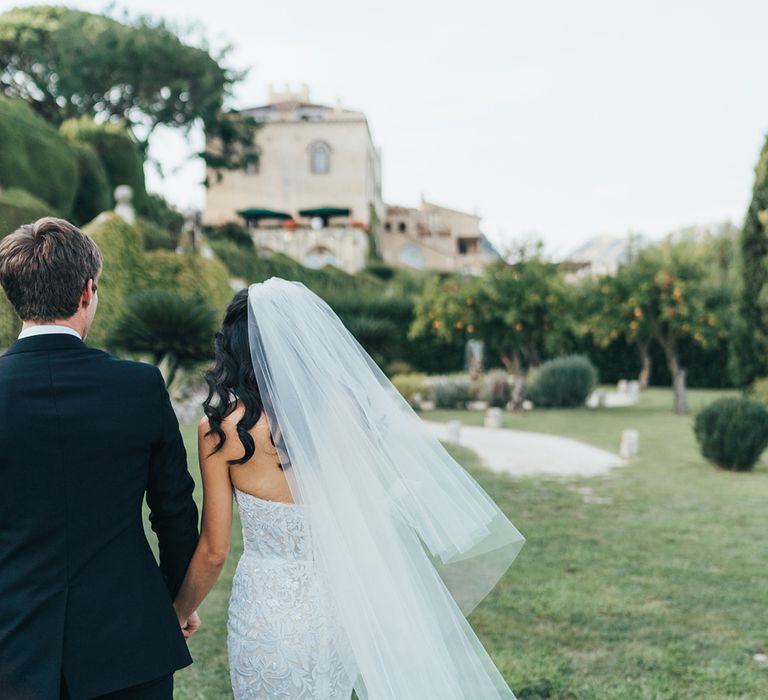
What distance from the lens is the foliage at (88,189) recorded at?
16531mm

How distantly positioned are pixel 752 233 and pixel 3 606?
19629 mm

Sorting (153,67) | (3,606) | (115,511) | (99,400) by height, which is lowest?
(3,606)

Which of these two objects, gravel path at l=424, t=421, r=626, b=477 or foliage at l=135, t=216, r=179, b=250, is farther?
foliage at l=135, t=216, r=179, b=250

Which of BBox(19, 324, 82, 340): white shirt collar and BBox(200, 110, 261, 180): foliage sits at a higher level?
BBox(200, 110, 261, 180): foliage

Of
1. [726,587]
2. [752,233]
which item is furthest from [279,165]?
[726,587]

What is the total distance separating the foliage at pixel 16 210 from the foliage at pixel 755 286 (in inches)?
596

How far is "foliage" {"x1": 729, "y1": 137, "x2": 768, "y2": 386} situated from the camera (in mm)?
18281

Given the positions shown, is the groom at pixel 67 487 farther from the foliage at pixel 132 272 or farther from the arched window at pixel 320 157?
the arched window at pixel 320 157

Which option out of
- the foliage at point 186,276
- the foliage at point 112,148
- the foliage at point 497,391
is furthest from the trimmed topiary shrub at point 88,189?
the foliage at point 497,391

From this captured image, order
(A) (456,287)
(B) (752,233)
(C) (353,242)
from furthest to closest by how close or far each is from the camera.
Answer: (C) (353,242), (A) (456,287), (B) (752,233)

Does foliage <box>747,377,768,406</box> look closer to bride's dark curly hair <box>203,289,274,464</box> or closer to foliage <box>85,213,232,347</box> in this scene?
foliage <box>85,213,232,347</box>

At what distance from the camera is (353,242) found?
149ft

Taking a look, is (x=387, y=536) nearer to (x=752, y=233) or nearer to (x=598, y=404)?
(x=752, y=233)

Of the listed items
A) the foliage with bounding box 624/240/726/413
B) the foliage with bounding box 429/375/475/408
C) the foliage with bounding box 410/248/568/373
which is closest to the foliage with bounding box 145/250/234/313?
the foliage with bounding box 410/248/568/373
